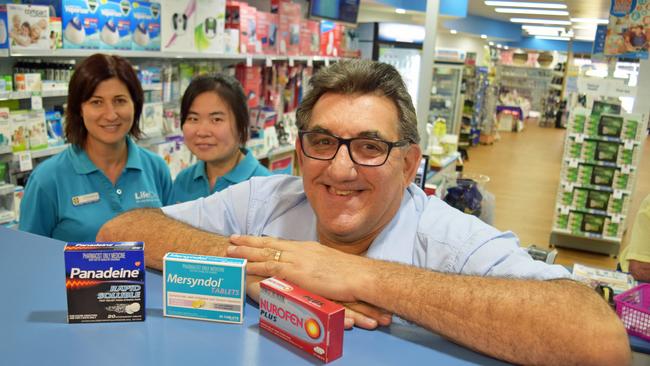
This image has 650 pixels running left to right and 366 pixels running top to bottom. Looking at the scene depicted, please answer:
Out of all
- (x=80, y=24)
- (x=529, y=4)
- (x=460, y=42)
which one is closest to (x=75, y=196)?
(x=80, y=24)

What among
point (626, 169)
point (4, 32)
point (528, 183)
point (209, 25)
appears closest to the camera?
point (4, 32)

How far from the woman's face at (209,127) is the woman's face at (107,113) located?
0.30 metres

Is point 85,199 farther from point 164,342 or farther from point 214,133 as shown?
point 164,342

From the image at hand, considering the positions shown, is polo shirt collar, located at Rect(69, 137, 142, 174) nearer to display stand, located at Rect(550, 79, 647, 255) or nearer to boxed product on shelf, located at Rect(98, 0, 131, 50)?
boxed product on shelf, located at Rect(98, 0, 131, 50)

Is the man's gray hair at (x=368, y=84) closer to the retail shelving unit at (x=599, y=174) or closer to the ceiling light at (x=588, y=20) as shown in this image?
the retail shelving unit at (x=599, y=174)

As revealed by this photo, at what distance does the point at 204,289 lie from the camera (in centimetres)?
119

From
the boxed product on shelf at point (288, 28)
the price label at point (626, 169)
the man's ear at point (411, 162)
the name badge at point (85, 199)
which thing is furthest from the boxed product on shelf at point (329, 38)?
the man's ear at point (411, 162)

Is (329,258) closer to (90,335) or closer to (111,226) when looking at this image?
(90,335)

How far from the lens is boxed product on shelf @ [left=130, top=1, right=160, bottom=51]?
3977 millimetres

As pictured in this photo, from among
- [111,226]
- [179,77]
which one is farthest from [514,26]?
[111,226]

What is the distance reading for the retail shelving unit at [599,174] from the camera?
647 centimetres

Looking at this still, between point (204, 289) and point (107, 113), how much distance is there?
1.76 m

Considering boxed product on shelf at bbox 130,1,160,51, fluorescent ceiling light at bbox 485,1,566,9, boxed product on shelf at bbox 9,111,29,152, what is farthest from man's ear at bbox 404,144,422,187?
fluorescent ceiling light at bbox 485,1,566,9

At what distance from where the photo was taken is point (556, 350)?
3.74 feet
